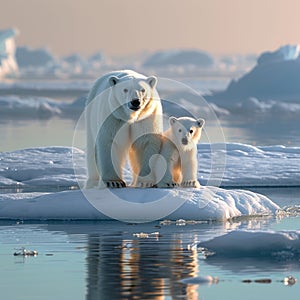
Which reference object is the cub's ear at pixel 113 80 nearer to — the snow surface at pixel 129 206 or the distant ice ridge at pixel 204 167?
the snow surface at pixel 129 206

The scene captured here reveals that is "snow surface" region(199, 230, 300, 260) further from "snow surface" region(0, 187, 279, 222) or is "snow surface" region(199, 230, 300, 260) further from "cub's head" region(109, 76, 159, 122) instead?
"cub's head" region(109, 76, 159, 122)

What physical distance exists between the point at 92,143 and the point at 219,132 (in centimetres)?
1575

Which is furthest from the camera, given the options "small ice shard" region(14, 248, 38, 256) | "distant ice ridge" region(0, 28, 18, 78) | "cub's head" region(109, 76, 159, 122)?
"distant ice ridge" region(0, 28, 18, 78)

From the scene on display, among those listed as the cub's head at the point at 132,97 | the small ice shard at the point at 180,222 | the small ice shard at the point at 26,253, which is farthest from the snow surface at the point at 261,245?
the cub's head at the point at 132,97

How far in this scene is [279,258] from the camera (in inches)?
358

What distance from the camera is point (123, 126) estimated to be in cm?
1151

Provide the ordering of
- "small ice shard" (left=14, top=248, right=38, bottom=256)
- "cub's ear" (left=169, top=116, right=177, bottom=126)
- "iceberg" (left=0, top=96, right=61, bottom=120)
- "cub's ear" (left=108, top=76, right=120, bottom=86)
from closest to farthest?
"small ice shard" (left=14, top=248, right=38, bottom=256), "cub's ear" (left=108, top=76, right=120, bottom=86), "cub's ear" (left=169, top=116, right=177, bottom=126), "iceberg" (left=0, top=96, right=61, bottom=120)

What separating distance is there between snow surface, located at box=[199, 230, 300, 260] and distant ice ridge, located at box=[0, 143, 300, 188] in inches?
217

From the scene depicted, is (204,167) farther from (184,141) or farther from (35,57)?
(35,57)

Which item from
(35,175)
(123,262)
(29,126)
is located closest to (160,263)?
(123,262)

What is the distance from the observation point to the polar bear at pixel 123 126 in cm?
1130

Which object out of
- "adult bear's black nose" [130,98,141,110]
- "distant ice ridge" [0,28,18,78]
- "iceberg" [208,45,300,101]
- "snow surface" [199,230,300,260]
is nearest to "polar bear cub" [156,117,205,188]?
"adult bear's black nose" [130,98,141,110]

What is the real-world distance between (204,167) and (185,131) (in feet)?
15.5

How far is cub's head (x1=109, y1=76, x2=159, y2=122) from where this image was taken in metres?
11.2
